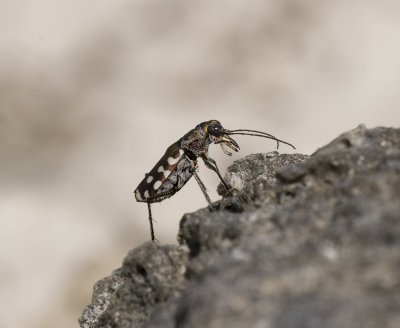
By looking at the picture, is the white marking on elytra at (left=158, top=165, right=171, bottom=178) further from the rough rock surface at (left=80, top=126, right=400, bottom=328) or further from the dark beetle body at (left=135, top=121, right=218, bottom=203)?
the rough rock surface at (left=80, top=126, right=400, bottom=328)

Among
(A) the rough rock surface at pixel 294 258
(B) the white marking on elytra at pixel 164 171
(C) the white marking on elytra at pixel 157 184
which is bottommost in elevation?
(A) the rough rock surface at pixel 294 258

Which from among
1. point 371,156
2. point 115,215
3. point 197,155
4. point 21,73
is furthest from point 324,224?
point 21,73

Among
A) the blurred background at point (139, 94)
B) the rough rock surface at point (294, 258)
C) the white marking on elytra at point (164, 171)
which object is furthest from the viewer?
the blurred background at point (139, 94)

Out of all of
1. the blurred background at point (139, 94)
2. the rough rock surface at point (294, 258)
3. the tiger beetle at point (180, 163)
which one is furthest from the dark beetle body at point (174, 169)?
the blurred background at point (139, 94)

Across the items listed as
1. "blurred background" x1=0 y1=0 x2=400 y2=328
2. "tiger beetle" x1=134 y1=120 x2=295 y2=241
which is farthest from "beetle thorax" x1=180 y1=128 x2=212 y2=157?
"blurred background" x1=0 y1=0 x2=400 y2=328

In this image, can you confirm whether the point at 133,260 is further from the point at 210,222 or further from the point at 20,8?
the point at 20,8

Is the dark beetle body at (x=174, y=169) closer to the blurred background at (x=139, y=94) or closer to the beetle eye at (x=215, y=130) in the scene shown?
the beetle eye at (x=215, y=130)

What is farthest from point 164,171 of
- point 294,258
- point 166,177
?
point 294,258
